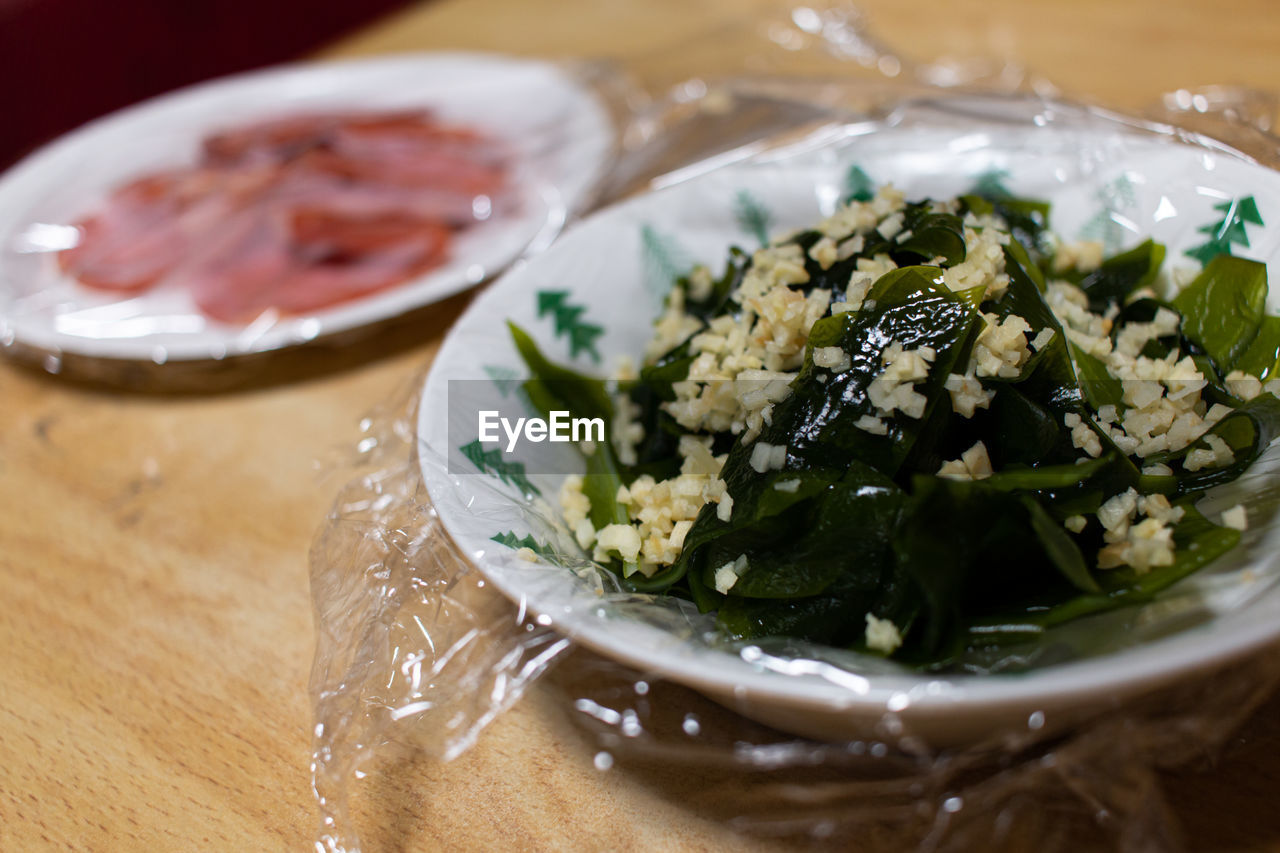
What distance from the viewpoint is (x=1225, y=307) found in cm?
133

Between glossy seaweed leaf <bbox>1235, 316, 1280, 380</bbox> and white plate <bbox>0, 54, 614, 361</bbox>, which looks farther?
white plate <bbox>0, 54, 614, 361</bbox>

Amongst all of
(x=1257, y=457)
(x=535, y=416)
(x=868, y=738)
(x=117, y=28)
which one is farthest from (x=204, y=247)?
(x=117, y=28)

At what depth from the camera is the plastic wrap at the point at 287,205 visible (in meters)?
2.04

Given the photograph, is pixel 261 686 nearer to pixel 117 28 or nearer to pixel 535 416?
pixel 535 416

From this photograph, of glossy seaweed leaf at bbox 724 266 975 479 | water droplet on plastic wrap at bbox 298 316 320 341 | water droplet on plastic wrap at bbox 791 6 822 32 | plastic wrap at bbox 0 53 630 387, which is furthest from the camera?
water droplet on plastic wrap at bbox 791 6 822 32

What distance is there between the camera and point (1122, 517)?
3.46 feet

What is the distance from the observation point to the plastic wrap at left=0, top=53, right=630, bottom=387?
6.69 feet

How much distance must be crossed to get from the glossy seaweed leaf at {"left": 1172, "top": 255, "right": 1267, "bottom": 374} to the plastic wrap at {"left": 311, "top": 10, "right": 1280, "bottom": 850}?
0.23 m

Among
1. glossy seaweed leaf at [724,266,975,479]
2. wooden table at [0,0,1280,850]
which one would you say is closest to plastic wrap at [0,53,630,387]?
wooden table at [0,0,1280,850]

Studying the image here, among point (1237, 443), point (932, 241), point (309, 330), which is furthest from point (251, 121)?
point (1237, 443)

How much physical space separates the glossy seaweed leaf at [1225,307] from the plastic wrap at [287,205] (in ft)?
4.49

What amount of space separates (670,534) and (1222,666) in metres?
0.64

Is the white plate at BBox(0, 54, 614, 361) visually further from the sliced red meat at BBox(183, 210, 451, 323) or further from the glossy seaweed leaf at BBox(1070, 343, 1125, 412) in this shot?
the glossy seaweed leaf at BBox(1070, 343, 1125, 412)

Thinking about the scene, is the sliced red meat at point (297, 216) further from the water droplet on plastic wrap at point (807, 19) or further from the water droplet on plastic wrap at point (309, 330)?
the water droplet on plastic wrap at point (807, 19)
